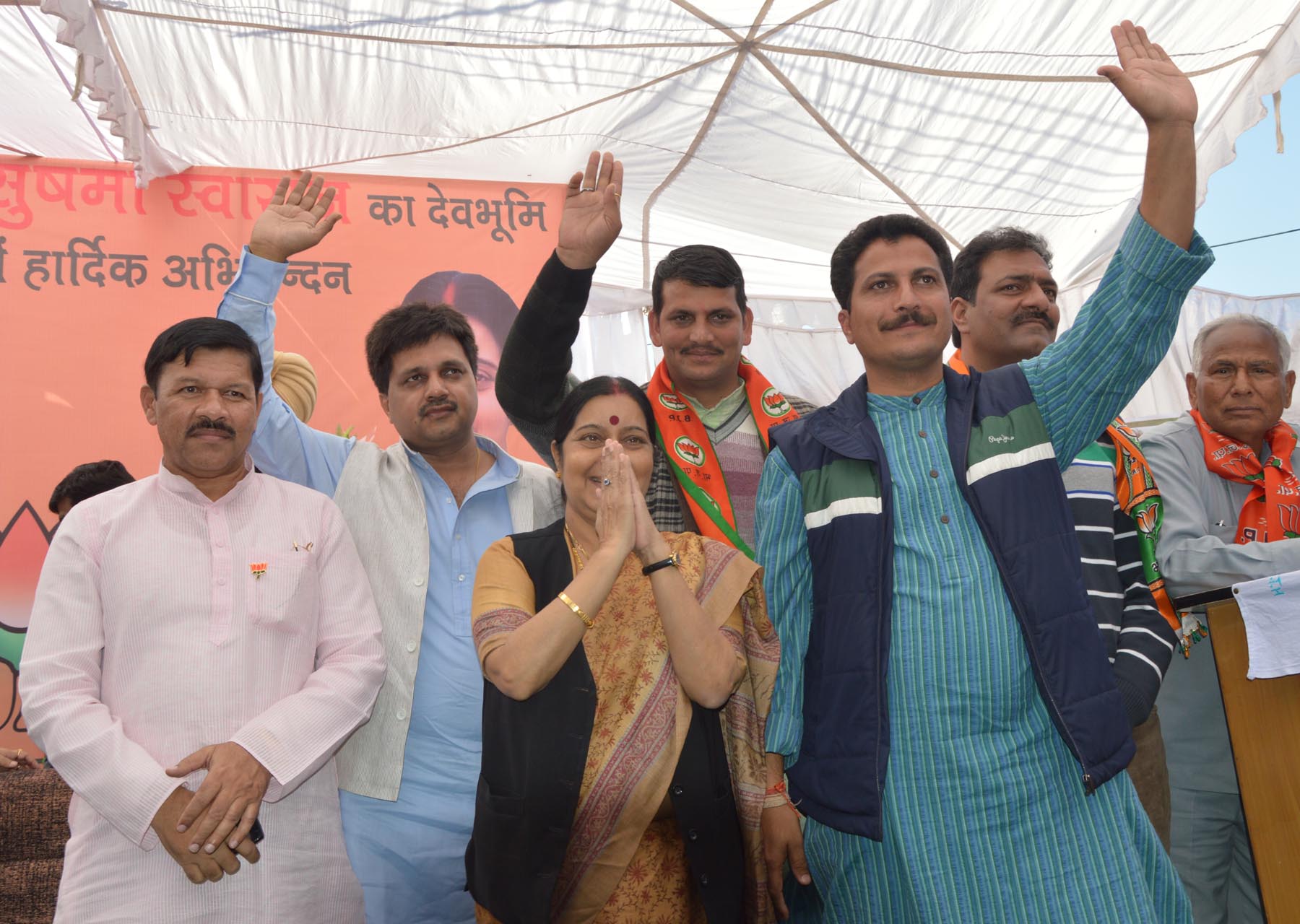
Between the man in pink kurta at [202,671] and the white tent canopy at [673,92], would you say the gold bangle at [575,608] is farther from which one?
the white tent canopy at [673,92]

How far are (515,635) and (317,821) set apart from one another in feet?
2.42

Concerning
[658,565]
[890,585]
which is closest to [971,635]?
[890,585]

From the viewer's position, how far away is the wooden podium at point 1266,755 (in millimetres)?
2592

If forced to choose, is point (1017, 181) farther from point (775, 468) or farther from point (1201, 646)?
point (775, 468)

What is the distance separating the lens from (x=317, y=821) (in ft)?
7.57

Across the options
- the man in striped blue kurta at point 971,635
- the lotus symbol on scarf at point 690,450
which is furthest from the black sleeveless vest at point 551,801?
the lotus symbol on scarf at point 690,450

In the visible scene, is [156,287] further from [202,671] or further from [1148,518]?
[1148,518]

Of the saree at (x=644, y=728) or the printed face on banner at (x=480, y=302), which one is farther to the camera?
the printed face on banner at (x=480, y=302)

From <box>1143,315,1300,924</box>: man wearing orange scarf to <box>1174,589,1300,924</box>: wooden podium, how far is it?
0.21 metres

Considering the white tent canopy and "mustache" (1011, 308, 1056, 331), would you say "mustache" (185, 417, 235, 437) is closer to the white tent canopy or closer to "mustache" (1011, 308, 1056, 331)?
"mustache" (1011, 308, 1056, 331)

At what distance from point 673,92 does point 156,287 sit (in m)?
3.13

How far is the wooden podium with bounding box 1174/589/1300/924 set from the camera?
2592 mm

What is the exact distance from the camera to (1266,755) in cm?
267

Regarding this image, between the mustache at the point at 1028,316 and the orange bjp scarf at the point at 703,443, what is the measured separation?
2.45 ft
